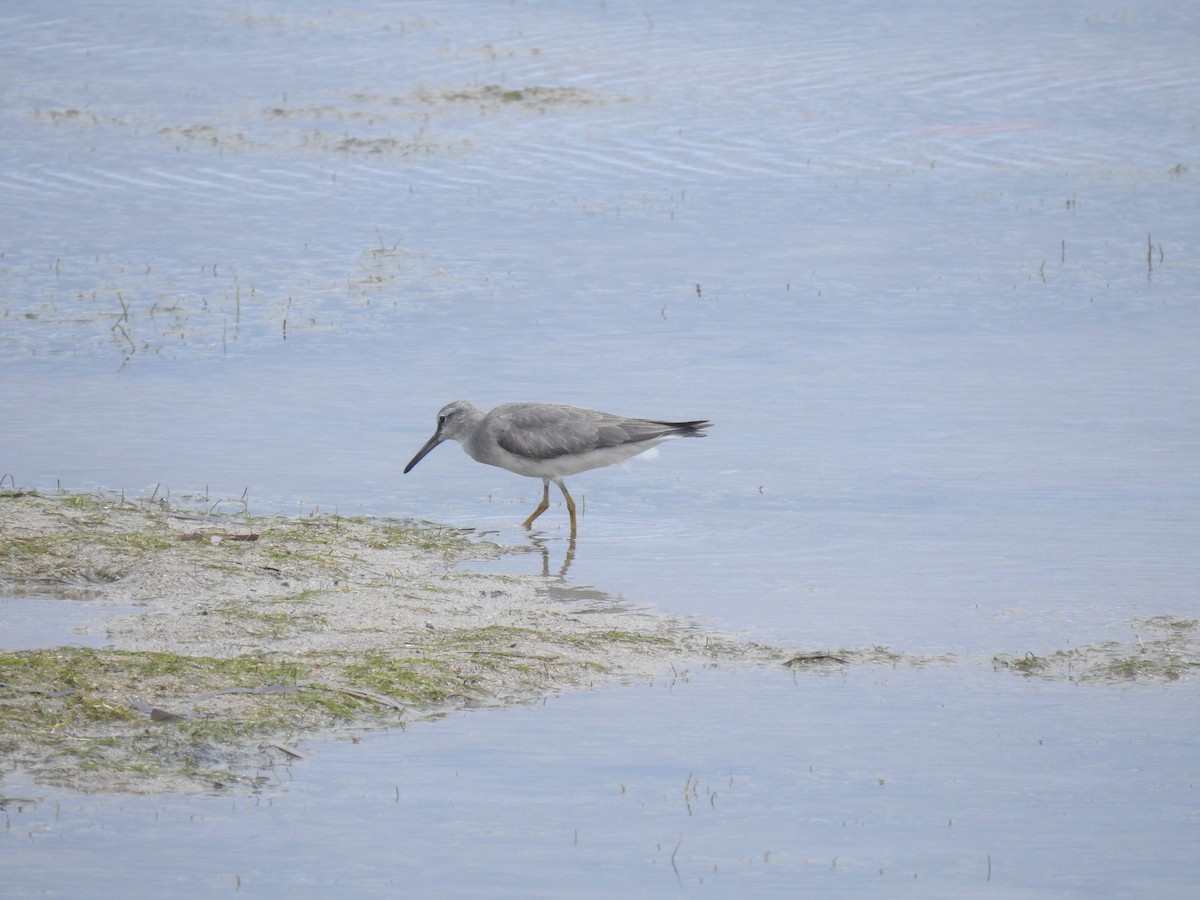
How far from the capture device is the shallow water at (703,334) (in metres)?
7.61

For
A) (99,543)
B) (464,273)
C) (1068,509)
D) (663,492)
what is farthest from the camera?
(464,273)

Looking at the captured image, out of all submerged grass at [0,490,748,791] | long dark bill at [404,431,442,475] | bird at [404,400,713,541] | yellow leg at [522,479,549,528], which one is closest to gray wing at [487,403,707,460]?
bird at [404,400,713,541]

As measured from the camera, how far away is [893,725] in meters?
7.84

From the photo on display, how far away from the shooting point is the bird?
38.5 ft

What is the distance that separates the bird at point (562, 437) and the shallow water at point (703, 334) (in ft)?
1.20

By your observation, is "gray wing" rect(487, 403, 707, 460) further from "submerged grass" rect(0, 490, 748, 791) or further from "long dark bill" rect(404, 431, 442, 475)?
"submerged grass" rect(0, 490, 748, 791)

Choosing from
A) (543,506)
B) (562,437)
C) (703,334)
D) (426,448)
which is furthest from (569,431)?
(703,334)

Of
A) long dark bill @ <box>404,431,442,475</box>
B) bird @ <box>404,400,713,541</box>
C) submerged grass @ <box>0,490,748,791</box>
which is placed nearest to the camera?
submerged grass @ <box>0,490,748,791</box>

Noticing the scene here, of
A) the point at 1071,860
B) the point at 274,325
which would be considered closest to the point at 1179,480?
the point at 1071,860

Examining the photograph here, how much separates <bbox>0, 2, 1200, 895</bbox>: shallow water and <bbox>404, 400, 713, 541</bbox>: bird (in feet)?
1.20

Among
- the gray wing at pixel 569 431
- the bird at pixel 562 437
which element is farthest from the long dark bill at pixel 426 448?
the gray wing at pixel 569 431

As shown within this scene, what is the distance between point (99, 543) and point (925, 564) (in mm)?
4839

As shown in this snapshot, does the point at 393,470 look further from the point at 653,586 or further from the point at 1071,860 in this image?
the point at 1071,860

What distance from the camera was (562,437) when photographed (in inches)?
461
